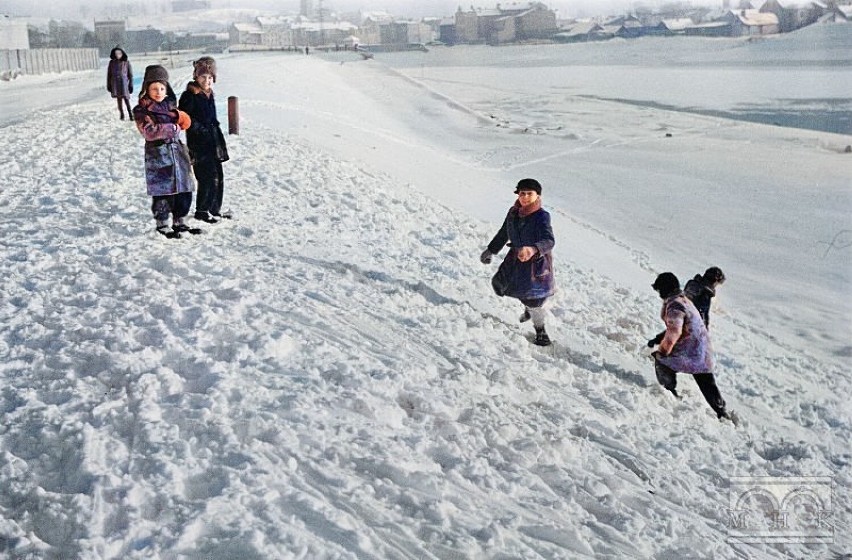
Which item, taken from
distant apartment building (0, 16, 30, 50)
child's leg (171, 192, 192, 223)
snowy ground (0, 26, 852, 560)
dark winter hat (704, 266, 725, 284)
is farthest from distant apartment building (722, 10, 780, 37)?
child's leg (171, 192, 192, 223)

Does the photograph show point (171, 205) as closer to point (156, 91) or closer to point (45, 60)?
point (156, 91)

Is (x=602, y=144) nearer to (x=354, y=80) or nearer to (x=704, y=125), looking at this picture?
(x=704, y=125)

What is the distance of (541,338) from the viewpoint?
20.0 ft

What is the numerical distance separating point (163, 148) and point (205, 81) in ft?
2.70

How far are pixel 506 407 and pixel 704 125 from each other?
32604 mm

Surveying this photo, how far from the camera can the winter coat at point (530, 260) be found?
19.0 feet

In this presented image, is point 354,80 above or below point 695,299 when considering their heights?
above

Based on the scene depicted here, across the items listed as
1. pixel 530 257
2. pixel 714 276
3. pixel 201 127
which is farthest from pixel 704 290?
pixel 201 127

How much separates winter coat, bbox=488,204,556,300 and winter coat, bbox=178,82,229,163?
115 inches

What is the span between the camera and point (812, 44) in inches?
2547

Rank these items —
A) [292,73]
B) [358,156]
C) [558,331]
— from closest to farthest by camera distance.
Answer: [558,331]
[358,156]
[292,73]

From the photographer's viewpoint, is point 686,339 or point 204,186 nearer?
point 686,339

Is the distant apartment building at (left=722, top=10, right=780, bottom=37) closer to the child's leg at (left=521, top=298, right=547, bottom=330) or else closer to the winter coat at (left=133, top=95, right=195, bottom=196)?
the child's leg at (left=521, top=298, right=547, bottom=330)

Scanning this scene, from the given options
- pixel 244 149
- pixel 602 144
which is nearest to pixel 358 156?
pixel 244 149
